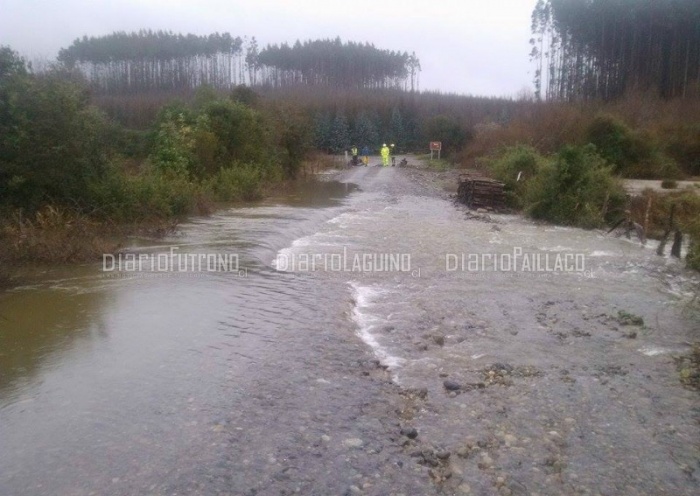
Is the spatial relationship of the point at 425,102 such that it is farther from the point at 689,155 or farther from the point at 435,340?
the point at 435,340

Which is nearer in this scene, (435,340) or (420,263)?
(435,340)

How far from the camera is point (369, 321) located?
→ 9703 mm

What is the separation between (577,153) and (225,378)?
727 inches

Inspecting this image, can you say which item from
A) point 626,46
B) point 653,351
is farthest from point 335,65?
point 653,351

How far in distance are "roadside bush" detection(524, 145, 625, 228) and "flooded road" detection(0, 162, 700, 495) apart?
25.1 ft

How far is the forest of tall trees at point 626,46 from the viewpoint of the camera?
49.9 meters

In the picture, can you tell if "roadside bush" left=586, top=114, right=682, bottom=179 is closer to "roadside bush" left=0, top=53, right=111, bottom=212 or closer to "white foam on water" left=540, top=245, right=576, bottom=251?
"white foam on water" left=540, top=245, right=576, bottom=251

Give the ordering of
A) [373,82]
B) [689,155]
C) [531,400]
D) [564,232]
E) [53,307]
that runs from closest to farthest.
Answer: [531,400] → [53,307] → [564,232] → [689,155] → [373,82]

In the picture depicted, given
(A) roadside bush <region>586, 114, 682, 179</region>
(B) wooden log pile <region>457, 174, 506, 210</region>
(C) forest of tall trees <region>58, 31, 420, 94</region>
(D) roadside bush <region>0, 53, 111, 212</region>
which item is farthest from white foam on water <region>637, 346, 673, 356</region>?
(C) forest of tall trees <region>58, 31, 420, 94</region>

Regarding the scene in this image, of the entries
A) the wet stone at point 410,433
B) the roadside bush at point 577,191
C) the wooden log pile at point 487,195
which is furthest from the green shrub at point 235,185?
the wet stone at point 410,433

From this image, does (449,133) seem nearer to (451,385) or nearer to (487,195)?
(487,195)

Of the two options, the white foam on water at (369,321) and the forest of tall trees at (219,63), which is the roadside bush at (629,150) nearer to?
the white foam on water at (369,321)

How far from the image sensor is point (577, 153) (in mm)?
22266

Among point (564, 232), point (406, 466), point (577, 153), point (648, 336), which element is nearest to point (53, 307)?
point (406, 466)
